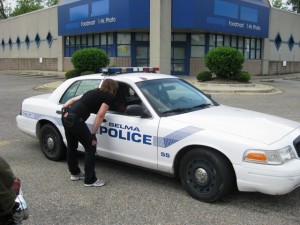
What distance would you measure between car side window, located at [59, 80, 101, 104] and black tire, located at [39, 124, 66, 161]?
0.49m

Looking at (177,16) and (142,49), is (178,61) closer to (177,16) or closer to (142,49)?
(142,49)

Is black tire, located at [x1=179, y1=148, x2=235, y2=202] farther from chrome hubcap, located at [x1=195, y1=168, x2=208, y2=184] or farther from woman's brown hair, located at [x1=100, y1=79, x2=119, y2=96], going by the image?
woman's brown hair, located at [x1=100, y1=79, x2=119, y2=96]

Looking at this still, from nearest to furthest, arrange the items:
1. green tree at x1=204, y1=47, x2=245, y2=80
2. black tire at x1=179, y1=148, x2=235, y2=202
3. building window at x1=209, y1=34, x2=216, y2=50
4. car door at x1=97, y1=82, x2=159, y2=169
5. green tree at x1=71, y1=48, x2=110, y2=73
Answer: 1. black tire at x1=179, y1=148, x2=235, y2=202
2. car door at x1=97, y1=82, x2=159, y2=169
3. green tree at x1=204, y1=47, x2=245, y2=80
4. green tree at x1=71, y1=48, x2=110, y2=73
5. building window at x1=209, y1=34, x2=216, y2=50

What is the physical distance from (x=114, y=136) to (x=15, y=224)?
2.88m

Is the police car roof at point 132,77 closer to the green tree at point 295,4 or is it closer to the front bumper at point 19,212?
the front bumper at point 19,212

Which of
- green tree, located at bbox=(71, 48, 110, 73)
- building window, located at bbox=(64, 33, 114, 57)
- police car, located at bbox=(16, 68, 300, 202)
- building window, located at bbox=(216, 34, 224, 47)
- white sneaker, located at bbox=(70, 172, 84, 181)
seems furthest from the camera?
building window, located at bbox=(64, 33, 114, 57)

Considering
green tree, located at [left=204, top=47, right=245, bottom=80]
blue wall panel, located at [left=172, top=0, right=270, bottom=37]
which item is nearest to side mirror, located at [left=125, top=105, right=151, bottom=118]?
green tree, located at [left=204, top=47, right=245, bottom=80]

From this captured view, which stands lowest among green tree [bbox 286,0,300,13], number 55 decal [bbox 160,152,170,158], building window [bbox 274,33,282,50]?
number 55 decal [bbox 160,152,170,158]

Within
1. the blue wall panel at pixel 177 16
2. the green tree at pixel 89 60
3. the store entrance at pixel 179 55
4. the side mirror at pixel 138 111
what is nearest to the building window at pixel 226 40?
the blue wall panel at pixel 177 16

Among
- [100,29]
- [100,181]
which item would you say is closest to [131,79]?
[100,181]

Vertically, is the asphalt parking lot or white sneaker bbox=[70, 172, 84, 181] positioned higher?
white sneaker bbox=[70, 172, 84, 181]

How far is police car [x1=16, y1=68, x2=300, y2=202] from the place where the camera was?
4180 mm

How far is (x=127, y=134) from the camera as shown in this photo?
5184 millimetres

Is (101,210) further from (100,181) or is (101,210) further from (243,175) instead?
(243,175)
